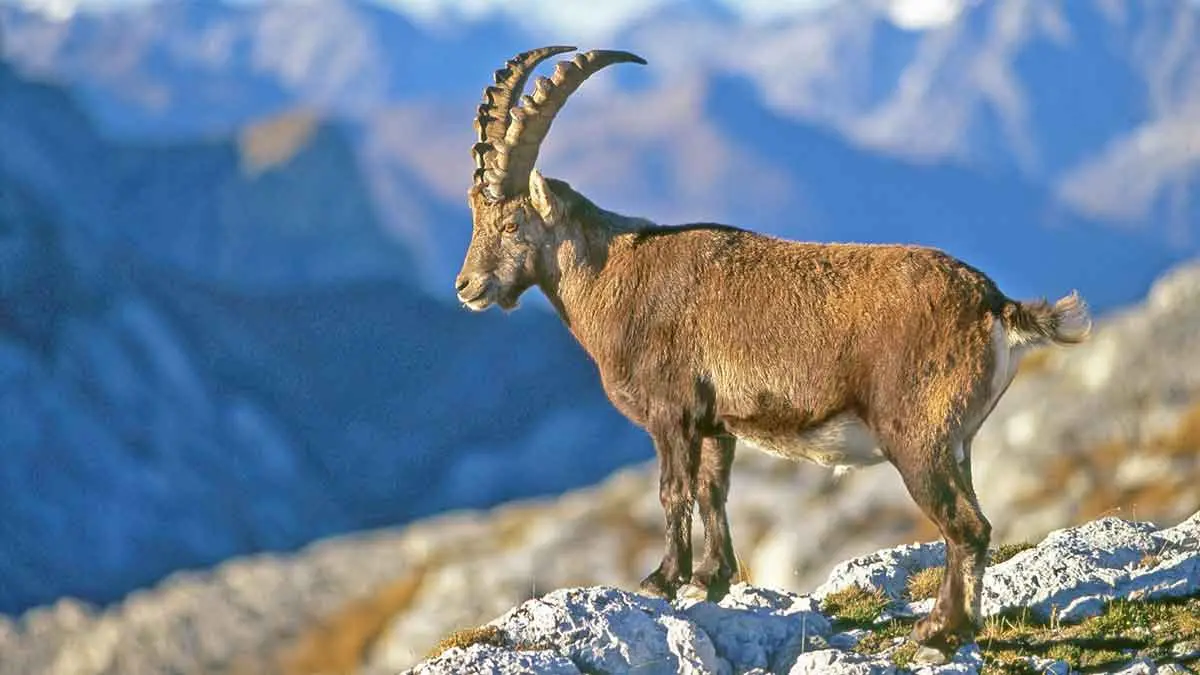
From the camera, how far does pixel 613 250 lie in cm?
1800

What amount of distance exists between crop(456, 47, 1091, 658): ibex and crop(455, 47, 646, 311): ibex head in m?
0.02

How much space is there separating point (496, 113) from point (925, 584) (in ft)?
24.1

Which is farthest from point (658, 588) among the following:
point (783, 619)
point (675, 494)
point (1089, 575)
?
point (1089, 575)

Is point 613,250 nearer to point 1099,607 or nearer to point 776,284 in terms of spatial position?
point 776,284

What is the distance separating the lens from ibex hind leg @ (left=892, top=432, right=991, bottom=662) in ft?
48.9

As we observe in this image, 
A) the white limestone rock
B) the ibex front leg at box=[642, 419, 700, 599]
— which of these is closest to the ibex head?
the ibex front leg at box=[642, 419, 700, 599]

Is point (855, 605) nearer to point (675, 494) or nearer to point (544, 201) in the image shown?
point (675, 494)

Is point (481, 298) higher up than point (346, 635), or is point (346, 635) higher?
point (346, 635)

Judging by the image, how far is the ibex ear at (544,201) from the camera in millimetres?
17969

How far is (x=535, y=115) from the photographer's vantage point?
1806 centimetres

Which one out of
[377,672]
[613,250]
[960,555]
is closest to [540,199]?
[613,250]

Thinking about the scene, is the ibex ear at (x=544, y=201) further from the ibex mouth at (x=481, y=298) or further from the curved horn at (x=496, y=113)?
the ibex mouth at (x=481, y=298)

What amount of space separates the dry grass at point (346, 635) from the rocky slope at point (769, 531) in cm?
16

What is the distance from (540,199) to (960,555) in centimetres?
616
